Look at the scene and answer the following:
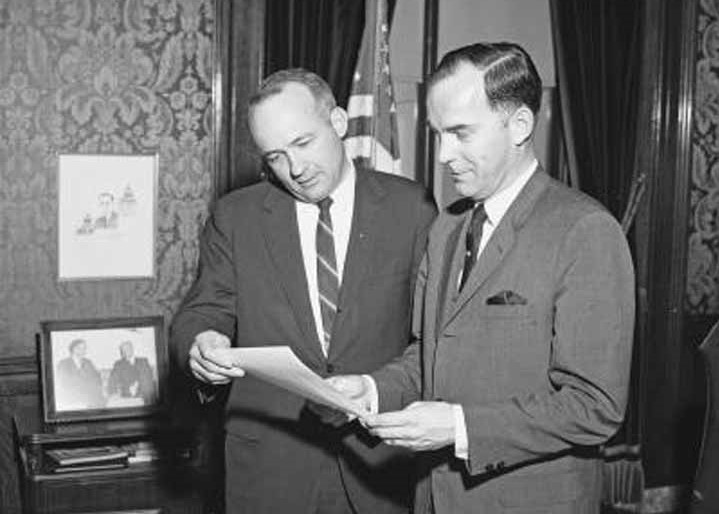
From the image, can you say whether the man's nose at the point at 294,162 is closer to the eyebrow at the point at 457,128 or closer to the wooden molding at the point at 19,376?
the eyebrow at the point at 457,128

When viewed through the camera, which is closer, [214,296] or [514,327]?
[514,327]

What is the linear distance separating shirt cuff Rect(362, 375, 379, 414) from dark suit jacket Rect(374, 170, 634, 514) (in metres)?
0.20

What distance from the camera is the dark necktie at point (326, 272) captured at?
2609 millimetres

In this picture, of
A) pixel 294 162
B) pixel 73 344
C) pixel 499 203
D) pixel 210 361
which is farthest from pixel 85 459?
pixel 499 203

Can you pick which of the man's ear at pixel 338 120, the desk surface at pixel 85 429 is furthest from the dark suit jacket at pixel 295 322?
the desk surface at pixel 85 429

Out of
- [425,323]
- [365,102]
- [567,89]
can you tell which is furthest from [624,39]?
[425,323]

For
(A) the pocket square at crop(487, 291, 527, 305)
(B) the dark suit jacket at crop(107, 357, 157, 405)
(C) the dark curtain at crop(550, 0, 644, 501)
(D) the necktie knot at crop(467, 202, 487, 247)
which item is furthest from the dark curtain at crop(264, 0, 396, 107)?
(A) the pocket square at crop(487, 291, 527, 305)

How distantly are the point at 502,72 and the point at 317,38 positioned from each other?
202 cm

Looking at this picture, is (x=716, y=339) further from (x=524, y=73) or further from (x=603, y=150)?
(x=603, y=150)

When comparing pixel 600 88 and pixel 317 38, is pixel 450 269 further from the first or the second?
pixel 600 88

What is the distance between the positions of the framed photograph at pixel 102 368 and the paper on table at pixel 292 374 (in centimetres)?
173

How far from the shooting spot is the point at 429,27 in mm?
4699

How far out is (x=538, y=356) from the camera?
1938 millimetres

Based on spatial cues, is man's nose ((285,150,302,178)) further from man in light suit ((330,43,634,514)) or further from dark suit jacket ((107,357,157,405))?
dark suit jacket ((107,357,157,405))
